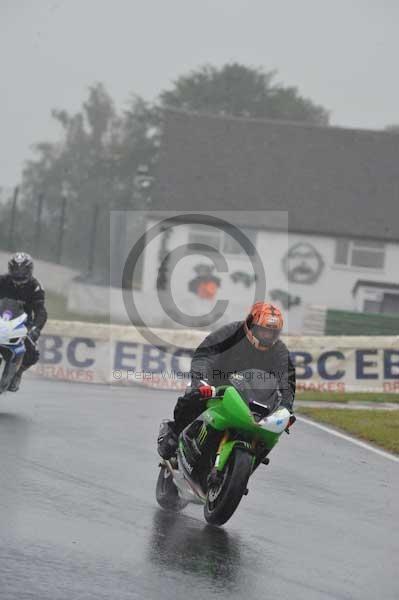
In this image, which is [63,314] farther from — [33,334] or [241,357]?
[241,357]

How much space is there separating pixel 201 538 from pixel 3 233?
55.5m

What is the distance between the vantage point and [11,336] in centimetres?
1543

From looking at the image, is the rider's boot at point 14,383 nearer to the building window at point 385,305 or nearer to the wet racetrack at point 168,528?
the wet racetrack at point 168,528

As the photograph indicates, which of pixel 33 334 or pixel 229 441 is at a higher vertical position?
pixel 33 334

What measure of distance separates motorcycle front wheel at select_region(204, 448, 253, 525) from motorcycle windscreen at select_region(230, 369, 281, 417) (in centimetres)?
33

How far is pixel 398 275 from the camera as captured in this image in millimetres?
56344

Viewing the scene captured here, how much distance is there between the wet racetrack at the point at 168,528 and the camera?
7.12 metres

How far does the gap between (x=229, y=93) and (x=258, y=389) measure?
266 feet

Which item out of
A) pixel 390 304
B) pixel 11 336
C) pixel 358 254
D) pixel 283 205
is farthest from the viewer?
pixel 283 205

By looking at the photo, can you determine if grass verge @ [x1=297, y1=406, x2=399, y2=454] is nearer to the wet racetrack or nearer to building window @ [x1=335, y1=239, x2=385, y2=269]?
the wet racetrack

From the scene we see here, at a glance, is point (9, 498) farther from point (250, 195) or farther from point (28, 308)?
point (250, 195)

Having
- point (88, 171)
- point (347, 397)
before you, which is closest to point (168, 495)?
point (347, 397)
